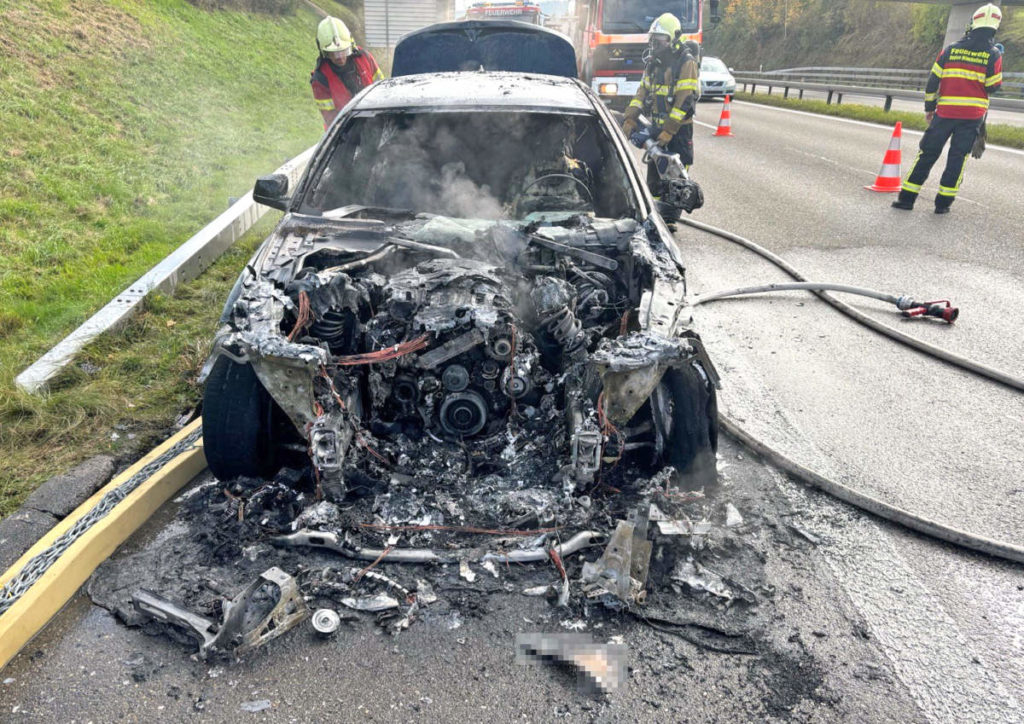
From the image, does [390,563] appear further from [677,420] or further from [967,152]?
[967,152]

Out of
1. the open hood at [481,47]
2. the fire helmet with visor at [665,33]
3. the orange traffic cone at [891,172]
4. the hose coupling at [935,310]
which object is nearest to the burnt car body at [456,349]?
the hose coupling at [935,310]

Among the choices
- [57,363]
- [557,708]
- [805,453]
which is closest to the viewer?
[557,708]

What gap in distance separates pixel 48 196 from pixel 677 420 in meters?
6.50

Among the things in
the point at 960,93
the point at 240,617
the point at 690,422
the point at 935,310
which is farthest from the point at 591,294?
the point at 960,93

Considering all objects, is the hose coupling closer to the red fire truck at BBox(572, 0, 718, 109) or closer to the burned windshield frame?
the burned windshield frame

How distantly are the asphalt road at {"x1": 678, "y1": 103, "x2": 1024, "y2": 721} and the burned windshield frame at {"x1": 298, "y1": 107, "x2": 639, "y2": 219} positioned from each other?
1.55 m

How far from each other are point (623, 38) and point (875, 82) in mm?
13927

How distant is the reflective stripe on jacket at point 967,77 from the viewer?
319 inches

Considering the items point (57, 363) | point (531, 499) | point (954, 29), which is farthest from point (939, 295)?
point (954, 29)

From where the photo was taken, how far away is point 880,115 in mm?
17297

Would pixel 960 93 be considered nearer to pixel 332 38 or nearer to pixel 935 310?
pixel 935 310

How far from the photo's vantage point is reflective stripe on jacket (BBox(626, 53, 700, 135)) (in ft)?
26.3

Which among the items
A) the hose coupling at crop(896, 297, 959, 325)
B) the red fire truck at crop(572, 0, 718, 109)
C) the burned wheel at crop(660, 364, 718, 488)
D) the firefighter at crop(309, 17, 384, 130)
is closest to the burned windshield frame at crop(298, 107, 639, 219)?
the burned wheel at crop(660, 364, 718, 488)

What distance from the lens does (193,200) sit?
8.09 meters
